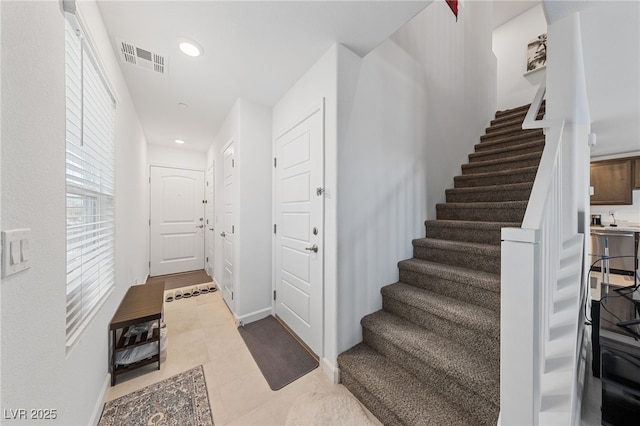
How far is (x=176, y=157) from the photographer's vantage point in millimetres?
4379

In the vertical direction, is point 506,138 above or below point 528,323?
above

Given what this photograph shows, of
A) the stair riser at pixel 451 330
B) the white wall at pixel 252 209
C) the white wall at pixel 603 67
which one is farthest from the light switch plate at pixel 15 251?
the white wall at pixel 603 67

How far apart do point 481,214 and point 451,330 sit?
1292 mm

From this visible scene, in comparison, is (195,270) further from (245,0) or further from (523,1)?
(523,1)

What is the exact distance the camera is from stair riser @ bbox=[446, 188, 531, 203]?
217 centimetres

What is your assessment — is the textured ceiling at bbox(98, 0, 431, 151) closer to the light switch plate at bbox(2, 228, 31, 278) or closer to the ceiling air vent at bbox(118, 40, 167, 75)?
the ceiling air vent at bbox(118, 40, 167, 75)

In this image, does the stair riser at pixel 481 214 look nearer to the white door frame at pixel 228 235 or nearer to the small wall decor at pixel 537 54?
the white door frame at pixel 228 235

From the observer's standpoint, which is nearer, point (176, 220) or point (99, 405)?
point (99, 405)

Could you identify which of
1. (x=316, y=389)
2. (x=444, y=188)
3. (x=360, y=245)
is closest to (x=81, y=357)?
(x=316, y=389)

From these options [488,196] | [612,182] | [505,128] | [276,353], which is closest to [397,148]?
[488,196]

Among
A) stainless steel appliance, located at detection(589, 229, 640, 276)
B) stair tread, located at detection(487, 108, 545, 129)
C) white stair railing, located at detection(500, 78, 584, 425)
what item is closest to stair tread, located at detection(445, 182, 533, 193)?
white stair railing, located at detection(500, 78, 584, 425)

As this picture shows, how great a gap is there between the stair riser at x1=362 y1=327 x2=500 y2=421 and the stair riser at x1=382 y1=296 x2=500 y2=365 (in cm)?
22

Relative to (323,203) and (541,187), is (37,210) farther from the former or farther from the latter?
(541,187)

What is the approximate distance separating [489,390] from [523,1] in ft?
22.7
